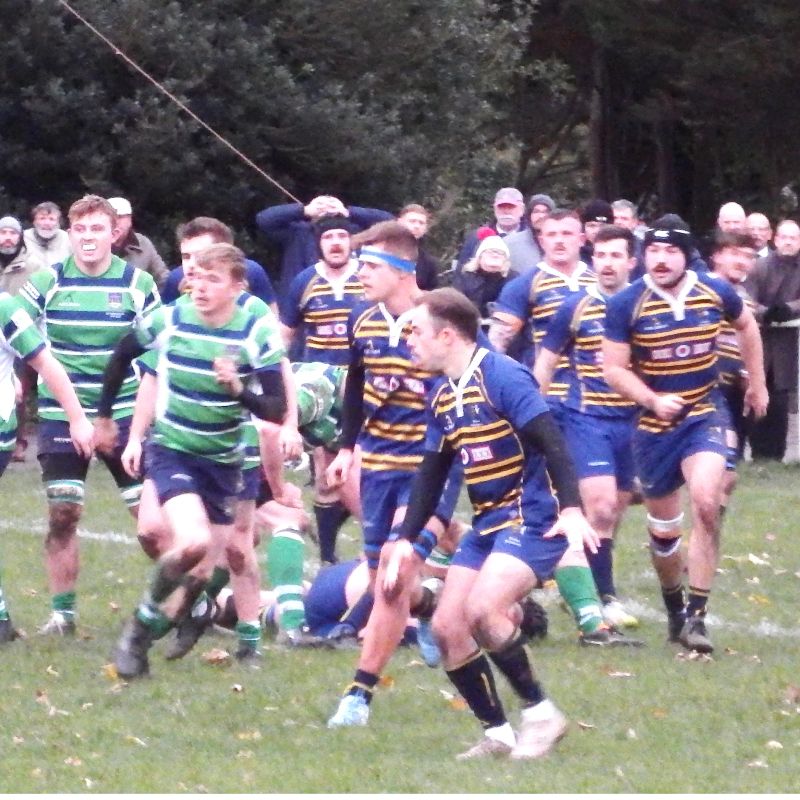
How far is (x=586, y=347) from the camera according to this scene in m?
9.86

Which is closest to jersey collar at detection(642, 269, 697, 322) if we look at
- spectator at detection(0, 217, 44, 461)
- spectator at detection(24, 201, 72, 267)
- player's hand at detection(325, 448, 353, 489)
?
player's hand at detection(325, 448, 353, 489)

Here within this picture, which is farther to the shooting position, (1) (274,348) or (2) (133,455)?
(2) (133,455)

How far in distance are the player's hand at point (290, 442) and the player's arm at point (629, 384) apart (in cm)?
163

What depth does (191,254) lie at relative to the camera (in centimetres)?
874

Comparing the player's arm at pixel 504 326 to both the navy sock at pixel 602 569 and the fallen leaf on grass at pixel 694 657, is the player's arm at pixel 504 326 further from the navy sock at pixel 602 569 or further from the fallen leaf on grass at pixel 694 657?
the fallen leaf on grass at pixel 694 657

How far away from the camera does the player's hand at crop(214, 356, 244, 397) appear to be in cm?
793

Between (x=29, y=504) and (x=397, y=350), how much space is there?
642 centimetres

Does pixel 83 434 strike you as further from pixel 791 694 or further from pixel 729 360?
pixel 729 360

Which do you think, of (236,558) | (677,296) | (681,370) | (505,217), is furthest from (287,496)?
(505,217)

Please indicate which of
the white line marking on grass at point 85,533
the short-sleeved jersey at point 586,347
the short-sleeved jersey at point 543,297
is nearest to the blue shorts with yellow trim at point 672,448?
the short-sleeved jersey at point 586,347

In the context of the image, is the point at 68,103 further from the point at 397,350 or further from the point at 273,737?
the point at 273,737

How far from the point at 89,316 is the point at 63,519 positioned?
985 mm

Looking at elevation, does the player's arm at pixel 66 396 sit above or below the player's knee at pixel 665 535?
above

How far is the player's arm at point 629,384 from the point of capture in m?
8.78
